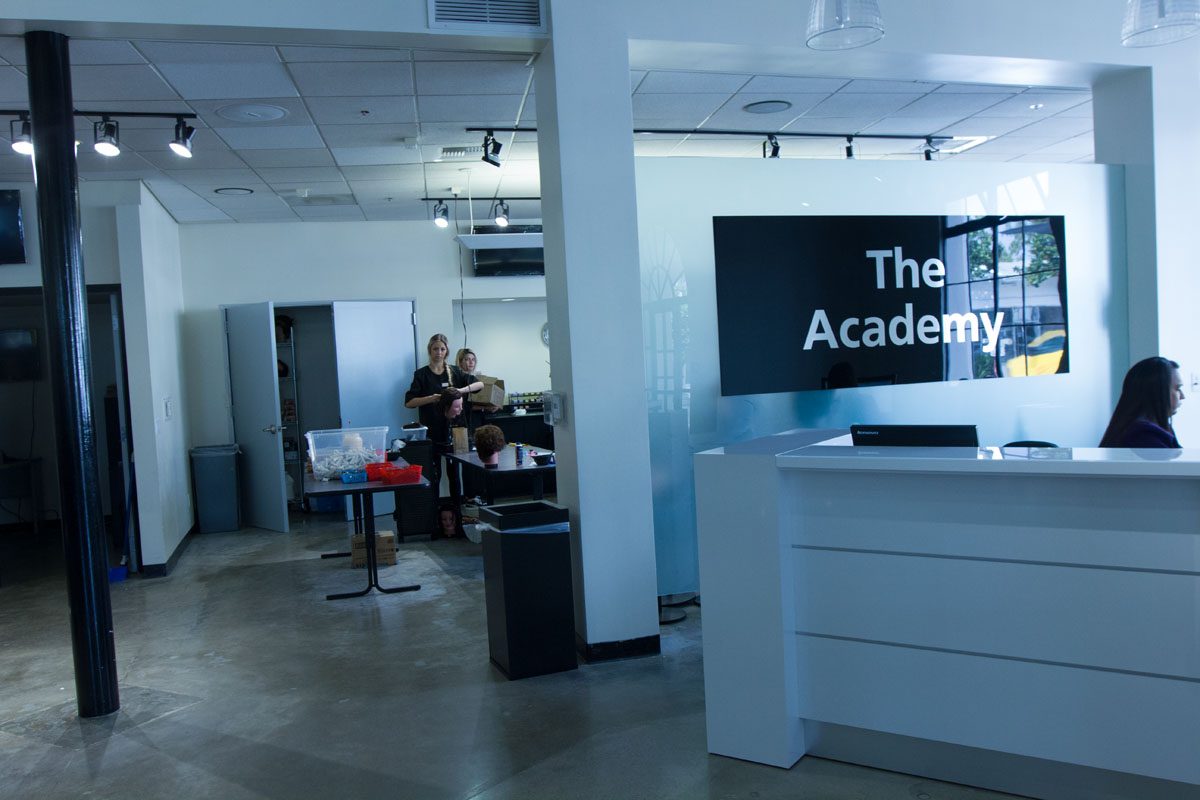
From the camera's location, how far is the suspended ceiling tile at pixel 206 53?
4242 mm

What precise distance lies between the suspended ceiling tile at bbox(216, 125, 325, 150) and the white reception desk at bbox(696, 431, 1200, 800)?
4226mm

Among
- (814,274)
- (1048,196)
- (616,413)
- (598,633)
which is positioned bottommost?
(598,633)

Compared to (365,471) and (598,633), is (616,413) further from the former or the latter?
(365,471)

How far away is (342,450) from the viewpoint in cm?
621

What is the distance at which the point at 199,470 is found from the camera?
8.54 meters

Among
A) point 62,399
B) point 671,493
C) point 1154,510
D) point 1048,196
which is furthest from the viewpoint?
point 1048,196

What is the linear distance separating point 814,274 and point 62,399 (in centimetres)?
401

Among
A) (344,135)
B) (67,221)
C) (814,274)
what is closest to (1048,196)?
(814,274)

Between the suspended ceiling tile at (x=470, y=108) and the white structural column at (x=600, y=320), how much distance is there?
3.62 ft

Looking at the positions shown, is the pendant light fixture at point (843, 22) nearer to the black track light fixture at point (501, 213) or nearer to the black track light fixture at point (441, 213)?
the black track light fixture at point (441, 213)

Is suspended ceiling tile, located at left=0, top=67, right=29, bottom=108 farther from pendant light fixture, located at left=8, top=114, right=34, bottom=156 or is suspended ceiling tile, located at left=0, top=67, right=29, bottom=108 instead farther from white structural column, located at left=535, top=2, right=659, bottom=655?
white structural column, located at left=535, top=2, right=659, bottom=655

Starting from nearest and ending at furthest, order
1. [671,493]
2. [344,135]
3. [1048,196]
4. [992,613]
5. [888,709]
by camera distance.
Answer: [992,613]
[888,709]
[671,493]
[1048,196]
[344,135]

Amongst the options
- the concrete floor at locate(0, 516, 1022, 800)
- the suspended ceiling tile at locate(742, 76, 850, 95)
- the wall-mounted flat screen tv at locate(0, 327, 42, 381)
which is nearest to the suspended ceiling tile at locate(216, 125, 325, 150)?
the suspended ceiling tile at locate(742, 76, 850, 95)

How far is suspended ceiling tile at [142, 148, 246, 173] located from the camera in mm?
6285
